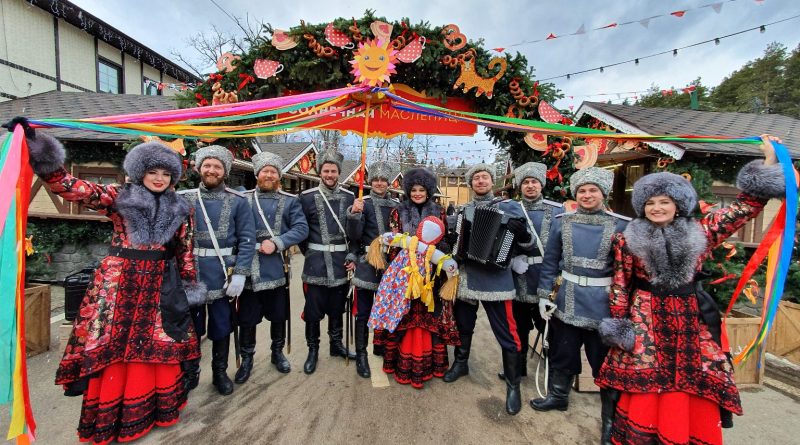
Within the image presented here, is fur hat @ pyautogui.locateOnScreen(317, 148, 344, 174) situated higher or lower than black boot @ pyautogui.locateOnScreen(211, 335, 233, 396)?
higher

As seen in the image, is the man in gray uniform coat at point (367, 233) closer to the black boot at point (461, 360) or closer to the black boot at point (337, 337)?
the black boot at point (337, 337)

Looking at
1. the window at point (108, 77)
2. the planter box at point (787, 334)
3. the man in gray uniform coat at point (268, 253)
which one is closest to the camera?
the man in gray uniform coat at point (268, 253)

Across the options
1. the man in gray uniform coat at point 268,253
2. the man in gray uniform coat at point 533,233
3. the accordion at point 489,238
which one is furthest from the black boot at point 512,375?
the man in gray uniform coat at point 268,253

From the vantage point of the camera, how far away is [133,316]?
2.39 metres

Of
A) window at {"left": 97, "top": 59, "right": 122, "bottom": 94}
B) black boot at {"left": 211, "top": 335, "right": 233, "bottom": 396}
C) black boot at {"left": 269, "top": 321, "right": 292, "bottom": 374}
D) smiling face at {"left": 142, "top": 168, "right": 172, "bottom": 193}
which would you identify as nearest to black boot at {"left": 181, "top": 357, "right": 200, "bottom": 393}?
black boot at {"left": 211, "top": 335, "right": 233, "bottom": 396}

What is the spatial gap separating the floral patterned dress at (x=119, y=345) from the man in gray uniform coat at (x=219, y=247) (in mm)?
453

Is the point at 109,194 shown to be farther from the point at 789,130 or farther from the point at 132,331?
the point at 789,130

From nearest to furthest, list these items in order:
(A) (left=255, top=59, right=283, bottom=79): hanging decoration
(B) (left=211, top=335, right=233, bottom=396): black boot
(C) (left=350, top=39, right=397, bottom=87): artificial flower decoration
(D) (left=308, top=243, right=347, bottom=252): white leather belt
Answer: (B) (left=211, top=335, right=233, bottom=396): black boot
(C) (left=350, top=39, right=397, bottom=87): artificial flower decoration
(D) (left=308, top=243, right=347, bottom=252): white leather belt
(A) (left=255, top=59, right=283, bottom=79): hanging decoration

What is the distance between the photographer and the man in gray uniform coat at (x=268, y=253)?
10.6ft

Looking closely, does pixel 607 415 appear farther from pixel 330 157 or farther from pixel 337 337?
pixel 330 157

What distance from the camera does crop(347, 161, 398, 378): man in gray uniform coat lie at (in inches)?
134

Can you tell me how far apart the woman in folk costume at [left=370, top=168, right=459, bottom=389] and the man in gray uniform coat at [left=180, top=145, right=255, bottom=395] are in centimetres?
126

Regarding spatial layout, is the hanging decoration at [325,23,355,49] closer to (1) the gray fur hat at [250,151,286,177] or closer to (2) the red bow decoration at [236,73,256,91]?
(2) the red bow decoration at [236,73,256,91]

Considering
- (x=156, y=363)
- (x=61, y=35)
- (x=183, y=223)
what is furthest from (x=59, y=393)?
(x=61, y=35)
